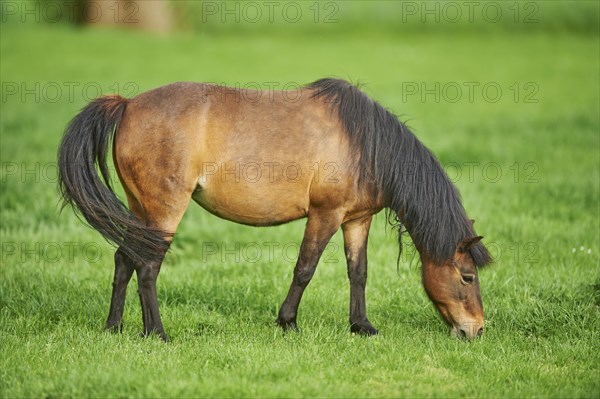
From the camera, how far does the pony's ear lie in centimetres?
615

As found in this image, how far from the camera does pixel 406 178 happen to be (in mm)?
6367

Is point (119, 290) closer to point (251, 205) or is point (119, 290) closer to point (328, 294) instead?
point (251, 205)

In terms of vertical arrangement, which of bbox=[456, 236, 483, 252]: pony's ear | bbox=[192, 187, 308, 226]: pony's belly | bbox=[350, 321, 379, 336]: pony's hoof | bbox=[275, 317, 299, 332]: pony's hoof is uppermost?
bbox=[192, 187, 308, 226]: pony's belly

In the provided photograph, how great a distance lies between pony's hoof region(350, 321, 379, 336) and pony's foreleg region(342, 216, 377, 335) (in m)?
0.01

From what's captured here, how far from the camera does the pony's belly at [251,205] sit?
6316mm

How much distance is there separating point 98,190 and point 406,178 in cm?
234

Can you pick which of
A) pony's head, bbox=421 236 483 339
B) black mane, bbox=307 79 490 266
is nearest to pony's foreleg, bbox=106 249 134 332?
black mane, bbox=307 79 490 266

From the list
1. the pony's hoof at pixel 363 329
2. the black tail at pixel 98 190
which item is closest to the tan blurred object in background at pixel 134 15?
the black tail at pixel 98 190

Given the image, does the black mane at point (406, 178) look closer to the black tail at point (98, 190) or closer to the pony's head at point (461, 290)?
the pony's head at point (461, 290)

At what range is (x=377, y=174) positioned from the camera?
20.9 feet

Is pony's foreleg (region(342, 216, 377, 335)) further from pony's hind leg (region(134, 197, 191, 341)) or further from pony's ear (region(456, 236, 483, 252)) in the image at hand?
pony's hind leg (region(134, 197, 191, 341))

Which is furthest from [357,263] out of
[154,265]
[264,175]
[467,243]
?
[154,265]

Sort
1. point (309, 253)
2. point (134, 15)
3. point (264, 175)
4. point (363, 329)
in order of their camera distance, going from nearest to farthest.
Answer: point (264, 175)
point (309, 253)
point (363, 329)
point (134, 15)

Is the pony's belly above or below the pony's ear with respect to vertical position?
above
